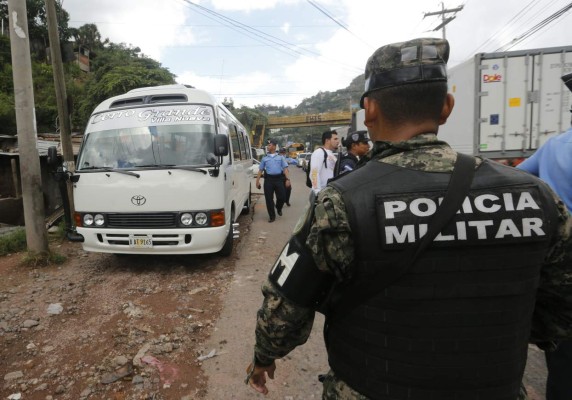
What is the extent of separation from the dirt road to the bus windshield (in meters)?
1.45

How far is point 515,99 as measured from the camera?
6.69m

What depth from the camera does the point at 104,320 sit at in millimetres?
3514

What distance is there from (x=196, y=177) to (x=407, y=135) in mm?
3586

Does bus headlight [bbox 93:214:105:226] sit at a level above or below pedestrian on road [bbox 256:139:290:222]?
below

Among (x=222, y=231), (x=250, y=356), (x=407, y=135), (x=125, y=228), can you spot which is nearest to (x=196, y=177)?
(x=222, y=231)

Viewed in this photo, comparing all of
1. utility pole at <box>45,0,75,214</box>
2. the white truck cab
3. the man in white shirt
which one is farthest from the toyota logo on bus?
utility pole at <box>45,0,75,214</box>

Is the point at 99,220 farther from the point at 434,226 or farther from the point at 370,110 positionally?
the point at 434,226

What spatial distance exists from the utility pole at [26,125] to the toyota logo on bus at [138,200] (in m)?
1.91

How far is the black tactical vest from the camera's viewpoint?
1016mm

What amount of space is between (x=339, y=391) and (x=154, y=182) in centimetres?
373

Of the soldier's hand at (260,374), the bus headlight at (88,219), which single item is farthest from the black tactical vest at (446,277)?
the bus headlight at (88,219)

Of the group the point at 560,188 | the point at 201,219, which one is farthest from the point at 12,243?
the point at 560,188

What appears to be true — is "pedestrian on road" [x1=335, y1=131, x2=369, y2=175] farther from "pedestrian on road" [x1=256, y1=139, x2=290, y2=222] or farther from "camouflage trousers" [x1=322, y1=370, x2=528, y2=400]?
"camouflage trousers" [x1=322, y1=370, x2=528, y2=400]

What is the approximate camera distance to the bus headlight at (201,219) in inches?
175
